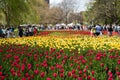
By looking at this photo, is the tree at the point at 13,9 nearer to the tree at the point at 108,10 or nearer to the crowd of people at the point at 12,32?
the crowd of people at the point at 12,32

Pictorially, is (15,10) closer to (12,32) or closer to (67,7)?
(12,32)

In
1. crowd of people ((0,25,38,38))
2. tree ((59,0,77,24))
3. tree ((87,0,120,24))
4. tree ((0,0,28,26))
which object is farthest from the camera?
tree ((59,0,77,24))

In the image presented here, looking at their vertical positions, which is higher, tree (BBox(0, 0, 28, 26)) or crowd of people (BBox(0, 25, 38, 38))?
tree (BBox(0, 0, 28, 26))

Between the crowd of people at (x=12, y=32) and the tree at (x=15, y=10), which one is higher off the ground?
the tree at (x=15, y=10)

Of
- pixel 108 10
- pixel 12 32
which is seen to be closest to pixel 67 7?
pixel 108 10

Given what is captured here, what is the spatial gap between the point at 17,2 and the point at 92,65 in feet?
81.5

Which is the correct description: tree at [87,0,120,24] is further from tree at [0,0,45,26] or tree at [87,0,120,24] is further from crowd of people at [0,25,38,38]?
tree at [0,0,45,26]

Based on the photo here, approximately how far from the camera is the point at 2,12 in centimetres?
3462

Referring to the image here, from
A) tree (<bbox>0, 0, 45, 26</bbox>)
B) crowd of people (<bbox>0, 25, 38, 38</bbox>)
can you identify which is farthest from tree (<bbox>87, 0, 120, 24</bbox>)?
tree (<bbox>0, 0, 45, 26</bbox>)

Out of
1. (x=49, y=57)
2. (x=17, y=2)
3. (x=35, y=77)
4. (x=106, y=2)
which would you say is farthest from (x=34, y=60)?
A: (x=106, y=2)

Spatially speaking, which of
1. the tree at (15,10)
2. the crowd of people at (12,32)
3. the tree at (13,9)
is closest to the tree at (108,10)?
the crowd of people at (12,32)

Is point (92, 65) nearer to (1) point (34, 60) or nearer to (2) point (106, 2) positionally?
(1) point (34, 60)

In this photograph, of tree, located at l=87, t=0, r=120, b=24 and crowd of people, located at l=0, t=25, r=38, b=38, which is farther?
tree, located at l=87, t=0, r=120, b=24

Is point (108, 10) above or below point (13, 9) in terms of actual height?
below
